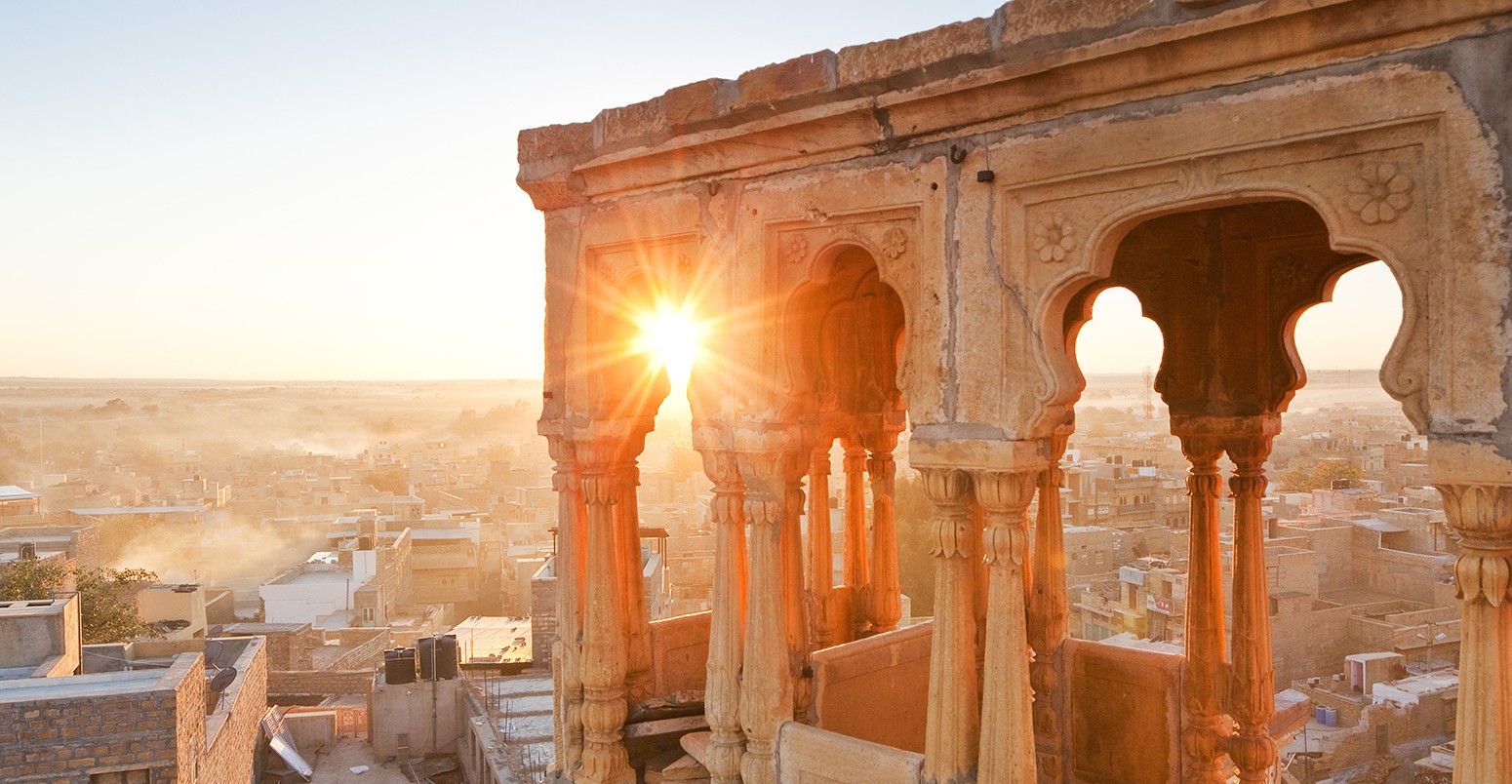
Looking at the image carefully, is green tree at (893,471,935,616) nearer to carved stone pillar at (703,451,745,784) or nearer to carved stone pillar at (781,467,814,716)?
carved stone pillar at (781,467,814,716)

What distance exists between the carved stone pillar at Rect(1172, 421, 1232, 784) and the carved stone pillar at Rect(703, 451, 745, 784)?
3267 mm

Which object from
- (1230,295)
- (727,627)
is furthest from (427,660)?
(1230,295)

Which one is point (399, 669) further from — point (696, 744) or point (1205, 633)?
point (1205, 633)

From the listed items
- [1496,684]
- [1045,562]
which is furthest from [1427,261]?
[1045,562]

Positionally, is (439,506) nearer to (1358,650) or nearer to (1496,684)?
(1358,650)

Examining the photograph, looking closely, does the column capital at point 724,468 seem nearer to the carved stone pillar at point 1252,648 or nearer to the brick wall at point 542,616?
the carved stone pillar at point 1252,648

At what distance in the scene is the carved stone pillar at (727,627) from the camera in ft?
20.8

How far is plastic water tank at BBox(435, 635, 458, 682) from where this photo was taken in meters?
27.3

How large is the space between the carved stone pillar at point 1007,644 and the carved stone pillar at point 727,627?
170 centimetres

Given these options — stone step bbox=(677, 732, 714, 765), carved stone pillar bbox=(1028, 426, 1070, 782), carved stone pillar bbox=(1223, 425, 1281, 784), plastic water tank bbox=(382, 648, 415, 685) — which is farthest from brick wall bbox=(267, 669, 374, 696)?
carved stone pillar bbox=(1223, 425, 1281, 784)

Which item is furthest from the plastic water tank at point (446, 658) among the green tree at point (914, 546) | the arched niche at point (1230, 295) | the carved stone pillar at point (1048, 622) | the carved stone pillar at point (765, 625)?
the arched niche at point (1230, 295)

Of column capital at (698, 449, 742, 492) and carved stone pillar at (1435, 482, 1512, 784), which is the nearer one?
carved stone pillar at (1435, 482, 1512, 784)

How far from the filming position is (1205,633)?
749 centimetres

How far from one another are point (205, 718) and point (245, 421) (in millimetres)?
194470
